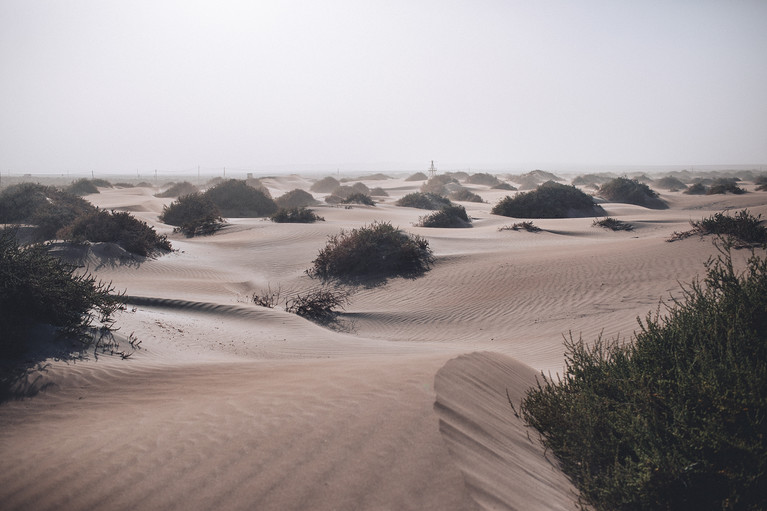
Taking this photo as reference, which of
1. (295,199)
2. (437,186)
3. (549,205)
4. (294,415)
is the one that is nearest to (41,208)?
(295,199)

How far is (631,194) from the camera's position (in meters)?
31.9

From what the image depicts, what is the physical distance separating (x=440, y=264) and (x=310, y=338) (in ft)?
19.2

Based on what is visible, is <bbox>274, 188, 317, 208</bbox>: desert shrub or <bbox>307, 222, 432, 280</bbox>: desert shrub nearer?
<bbox>307, 222, 432, 280</bbox>: desert shrub

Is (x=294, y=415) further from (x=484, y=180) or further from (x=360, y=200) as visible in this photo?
(x=484, y=180)

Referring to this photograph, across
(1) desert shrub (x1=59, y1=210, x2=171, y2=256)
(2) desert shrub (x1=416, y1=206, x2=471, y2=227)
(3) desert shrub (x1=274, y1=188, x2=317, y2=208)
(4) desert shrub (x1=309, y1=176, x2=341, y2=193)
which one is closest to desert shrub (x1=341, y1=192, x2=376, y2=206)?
(3) desert shrub (x1=274, y1=188, x2=317, y2=208)

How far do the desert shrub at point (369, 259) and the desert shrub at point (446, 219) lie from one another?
8499mm

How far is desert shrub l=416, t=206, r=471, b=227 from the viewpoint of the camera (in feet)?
70.9

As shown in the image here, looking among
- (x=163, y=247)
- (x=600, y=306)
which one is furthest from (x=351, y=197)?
(x=600, y=306)

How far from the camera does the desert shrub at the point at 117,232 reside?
14008 mm

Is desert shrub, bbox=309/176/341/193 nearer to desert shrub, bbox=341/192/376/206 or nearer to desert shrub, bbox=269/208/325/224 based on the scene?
desert shrub, bbox=341/192/376/206

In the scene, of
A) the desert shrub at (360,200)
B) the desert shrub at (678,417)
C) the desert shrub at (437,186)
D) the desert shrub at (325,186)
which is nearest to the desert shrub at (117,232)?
the desert shrub at (678,417)

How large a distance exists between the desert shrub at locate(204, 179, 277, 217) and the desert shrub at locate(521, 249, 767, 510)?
24.1 m

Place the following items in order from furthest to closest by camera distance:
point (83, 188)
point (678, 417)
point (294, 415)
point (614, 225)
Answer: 1. point (83, 188)
2. point (614, 225)
3. point (294, 415)
4. point (678, 417)

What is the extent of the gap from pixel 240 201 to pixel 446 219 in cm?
1192
